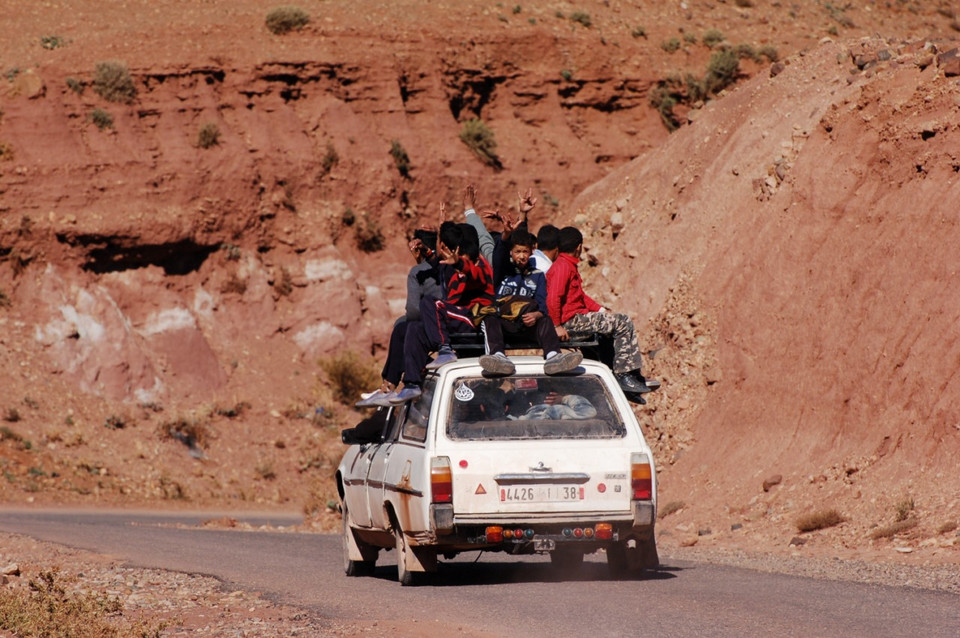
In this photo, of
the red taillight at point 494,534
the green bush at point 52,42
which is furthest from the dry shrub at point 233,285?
the red taillight at point 494,534

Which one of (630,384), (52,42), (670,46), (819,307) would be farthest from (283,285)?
(630,384)

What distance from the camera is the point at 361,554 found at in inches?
531

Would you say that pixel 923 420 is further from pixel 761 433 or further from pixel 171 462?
pixel 171 462

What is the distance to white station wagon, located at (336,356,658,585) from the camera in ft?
36.5

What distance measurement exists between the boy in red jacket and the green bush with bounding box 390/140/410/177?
30.6 meters

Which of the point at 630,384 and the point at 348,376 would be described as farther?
the point at 348,376

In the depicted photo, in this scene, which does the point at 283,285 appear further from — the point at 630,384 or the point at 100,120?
the point at 630,384

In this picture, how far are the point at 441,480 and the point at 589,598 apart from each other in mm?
1447

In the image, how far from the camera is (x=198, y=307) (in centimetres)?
4116

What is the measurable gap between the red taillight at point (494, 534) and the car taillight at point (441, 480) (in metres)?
0.43

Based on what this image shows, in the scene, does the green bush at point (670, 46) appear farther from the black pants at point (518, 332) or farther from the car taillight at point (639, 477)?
the car taillight at point (639, 477)

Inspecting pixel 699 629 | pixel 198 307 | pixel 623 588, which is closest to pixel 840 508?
pixel 623 588

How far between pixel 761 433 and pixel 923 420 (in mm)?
4042

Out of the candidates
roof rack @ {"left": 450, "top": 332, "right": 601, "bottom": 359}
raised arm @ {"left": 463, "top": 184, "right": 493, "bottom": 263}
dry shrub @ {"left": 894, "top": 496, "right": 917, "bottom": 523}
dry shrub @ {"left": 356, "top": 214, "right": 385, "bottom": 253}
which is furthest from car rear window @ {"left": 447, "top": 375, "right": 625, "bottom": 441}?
dry shrub @ {"left": 356, "top": 214, "right": 385, "bottom": 253}
